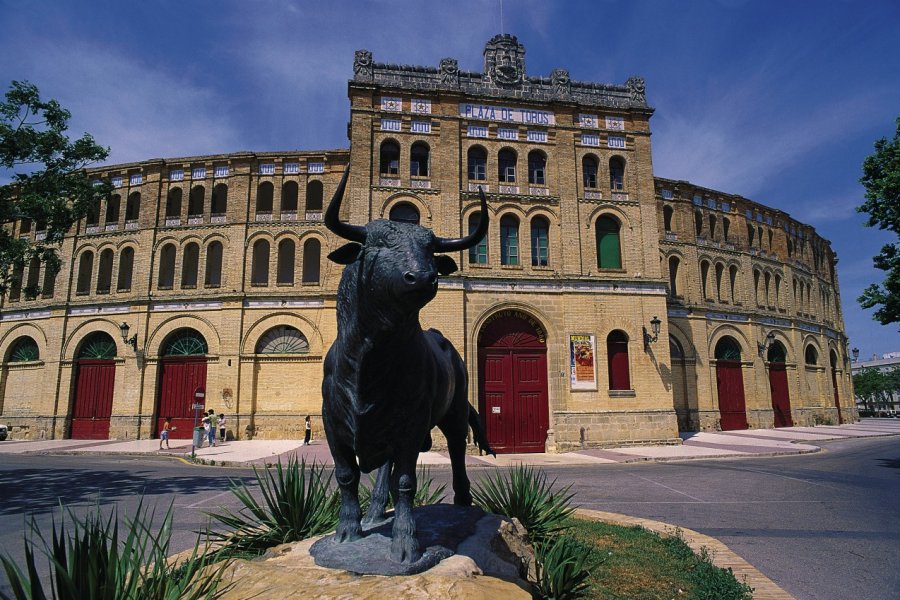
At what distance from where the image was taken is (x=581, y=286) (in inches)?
803

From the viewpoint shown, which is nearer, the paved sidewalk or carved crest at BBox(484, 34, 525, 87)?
the paved sidewalk

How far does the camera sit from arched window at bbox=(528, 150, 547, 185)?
21.9 m

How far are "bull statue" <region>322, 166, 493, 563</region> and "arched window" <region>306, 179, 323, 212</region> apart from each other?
2318 centimetres

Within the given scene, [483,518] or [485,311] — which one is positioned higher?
[485,311]

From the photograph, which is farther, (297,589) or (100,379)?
(100,379)

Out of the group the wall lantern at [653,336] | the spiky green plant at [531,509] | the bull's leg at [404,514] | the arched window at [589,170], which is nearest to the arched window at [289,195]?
the arched window at [589,170]

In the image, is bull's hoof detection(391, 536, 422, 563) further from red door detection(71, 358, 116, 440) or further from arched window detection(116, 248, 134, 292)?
arched window detection(116, 248, 134, 292)

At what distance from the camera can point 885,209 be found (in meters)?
13.5

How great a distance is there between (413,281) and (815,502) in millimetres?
10653

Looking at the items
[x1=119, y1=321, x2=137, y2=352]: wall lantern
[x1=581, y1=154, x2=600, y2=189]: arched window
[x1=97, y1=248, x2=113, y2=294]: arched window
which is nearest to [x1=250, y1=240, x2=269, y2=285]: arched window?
[x1=119, y1=321, x2=137, y2=352]: wall lantern

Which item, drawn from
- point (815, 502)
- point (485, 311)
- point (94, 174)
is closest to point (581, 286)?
point (485, 311)

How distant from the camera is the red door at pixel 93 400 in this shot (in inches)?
931

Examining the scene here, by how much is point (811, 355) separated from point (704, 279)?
1144 centimetres

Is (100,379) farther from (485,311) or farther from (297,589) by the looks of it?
(297,589)
